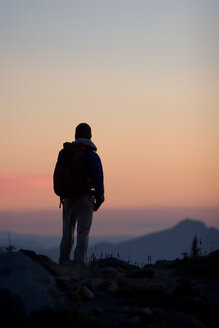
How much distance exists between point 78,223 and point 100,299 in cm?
454

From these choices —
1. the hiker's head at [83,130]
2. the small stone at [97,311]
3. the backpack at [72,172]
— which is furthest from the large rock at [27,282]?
the hiker's head at [83,130]

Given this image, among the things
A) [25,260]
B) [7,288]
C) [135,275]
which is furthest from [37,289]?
[135,275]

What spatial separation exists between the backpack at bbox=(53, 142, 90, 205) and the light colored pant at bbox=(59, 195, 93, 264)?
0.84 ft

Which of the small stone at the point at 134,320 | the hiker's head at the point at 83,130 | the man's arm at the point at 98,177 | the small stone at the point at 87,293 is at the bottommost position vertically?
the small stone at the point at 134,320

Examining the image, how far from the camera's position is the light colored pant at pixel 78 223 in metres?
13.7

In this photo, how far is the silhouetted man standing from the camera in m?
13.4

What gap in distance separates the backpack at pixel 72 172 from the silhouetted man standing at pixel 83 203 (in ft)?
0.14

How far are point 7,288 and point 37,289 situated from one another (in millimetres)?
367

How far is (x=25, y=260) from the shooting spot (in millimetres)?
9477

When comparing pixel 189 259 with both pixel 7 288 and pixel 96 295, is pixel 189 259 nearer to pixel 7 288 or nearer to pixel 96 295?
pixel 96 295

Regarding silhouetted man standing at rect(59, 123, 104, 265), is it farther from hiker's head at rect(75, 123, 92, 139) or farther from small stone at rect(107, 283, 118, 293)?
small stone at rect(107, 283, 118, 293)

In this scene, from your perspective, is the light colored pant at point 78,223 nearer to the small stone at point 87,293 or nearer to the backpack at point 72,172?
the backpack at point 72,172

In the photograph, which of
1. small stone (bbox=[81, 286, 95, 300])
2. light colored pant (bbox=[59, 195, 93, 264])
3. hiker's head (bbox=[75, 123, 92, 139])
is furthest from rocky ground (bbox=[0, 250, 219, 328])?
hiker's head (bbox=[75, 123, 92, 139])

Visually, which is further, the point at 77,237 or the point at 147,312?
the point at 77,237
